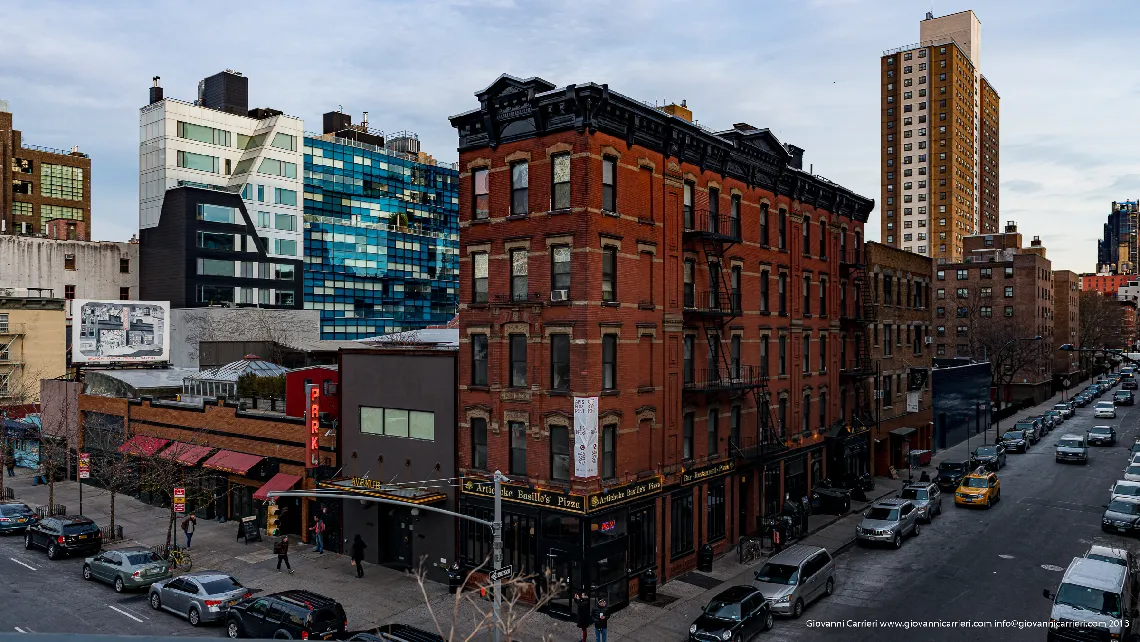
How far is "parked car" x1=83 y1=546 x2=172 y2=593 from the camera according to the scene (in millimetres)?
29953

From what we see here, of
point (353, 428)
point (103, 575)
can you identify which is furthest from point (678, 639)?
point (103, 575)

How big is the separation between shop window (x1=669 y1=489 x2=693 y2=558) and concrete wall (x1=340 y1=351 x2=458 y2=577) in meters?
8.93

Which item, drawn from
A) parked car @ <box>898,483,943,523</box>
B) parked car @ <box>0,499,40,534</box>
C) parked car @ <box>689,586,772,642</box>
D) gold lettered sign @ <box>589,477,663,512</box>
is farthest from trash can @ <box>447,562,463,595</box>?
parked car @ <box>898,483,943,523</box>

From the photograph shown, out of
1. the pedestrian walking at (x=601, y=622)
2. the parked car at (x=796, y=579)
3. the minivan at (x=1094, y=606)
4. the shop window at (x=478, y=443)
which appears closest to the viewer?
the minivan at (x=1094, y=606)

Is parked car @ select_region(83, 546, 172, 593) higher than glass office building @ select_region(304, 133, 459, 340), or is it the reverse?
glass office building @ select_region(304, 133, 459, 340)

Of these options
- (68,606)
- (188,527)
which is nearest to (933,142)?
(188,527)

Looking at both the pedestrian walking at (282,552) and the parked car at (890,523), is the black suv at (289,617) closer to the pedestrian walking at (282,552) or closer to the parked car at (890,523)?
the pedestrian walking at (282,552)

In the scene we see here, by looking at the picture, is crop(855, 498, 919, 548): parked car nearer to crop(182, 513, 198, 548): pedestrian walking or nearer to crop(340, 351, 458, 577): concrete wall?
crop(340, 351, 458, 577): concrete wall

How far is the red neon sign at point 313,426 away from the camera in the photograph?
35969mm

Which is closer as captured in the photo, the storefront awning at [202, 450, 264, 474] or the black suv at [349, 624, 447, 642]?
the black suv at [349, 624, 447, 642]

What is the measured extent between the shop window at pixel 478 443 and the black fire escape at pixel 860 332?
26538mm

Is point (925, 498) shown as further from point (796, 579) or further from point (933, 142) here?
point (933, 142)

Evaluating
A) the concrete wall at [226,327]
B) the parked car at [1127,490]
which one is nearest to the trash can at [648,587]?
the parked car at [1127,490]

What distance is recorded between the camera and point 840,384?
48.7 m
